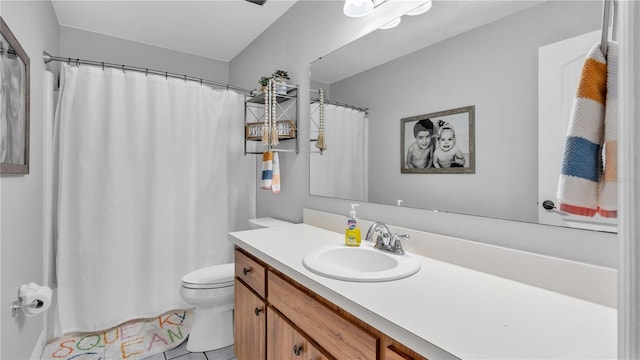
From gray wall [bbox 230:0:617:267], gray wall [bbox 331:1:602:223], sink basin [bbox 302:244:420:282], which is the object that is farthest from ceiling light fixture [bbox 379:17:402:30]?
sink basin [bbox 302:244:420:282]

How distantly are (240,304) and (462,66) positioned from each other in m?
1.51

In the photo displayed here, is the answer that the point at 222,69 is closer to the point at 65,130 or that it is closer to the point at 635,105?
the point at 65,130

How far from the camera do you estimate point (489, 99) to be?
1.10 metres

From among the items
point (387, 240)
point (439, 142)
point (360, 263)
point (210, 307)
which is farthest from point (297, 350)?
point (210, 307)

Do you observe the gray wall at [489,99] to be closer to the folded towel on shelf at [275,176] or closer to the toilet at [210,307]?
the folded towel on shelf at [275,176]

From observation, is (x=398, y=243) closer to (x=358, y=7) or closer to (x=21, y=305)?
(x=358, y=7)

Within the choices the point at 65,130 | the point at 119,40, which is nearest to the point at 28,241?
the point at 65,130

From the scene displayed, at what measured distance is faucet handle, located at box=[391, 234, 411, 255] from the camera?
4.07ft

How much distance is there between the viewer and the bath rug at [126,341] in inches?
73.0

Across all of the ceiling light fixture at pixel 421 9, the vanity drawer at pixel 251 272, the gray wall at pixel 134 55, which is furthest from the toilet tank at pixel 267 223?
the gray wall at pixel 134 55

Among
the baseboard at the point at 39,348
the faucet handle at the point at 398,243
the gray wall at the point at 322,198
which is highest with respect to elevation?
the gray wall at the point at 322,198

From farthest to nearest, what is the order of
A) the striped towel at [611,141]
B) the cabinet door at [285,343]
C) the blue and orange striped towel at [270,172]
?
the blue and orange striped towel at [270,172] → the cabinet door at [285,343] → the striped towel at [611,141]

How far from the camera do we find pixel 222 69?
126 inches

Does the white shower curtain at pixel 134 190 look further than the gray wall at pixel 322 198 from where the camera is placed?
Yes
